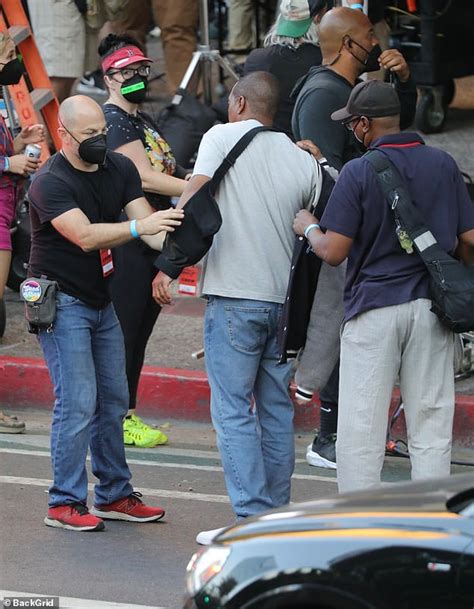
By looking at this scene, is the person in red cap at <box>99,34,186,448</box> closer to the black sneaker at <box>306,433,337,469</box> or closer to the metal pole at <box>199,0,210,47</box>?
the black sneaker at <box>306,433,337,469</box>

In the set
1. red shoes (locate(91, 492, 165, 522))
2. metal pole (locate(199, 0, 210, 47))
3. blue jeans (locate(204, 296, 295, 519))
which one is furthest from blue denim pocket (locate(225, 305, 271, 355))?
metal pole (locate(199, 0, 210, 47))

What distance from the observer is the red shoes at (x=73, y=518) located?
5.98 metres

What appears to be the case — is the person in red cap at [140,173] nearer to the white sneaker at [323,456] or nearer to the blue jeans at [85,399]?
the white sneaker at [323,456]

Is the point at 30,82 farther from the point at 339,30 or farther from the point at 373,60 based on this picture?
the point at 339,30

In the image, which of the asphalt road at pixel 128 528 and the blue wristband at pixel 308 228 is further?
the blue wristband at pixel 308 228

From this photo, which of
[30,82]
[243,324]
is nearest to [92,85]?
[30,82]

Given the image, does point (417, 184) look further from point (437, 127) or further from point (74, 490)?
point (437, 127)

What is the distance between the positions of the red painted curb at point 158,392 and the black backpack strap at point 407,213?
274 centimetres

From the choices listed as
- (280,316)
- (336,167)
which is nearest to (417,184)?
(280,316)

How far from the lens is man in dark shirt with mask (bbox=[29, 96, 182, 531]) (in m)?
5.77

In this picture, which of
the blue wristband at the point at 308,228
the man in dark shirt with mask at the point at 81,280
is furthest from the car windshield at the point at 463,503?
the man in dark shirt with mask at the point at 81,280

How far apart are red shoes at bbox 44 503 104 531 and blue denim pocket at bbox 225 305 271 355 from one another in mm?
1085

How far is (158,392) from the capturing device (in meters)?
8.28

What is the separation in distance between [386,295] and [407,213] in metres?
0.35
